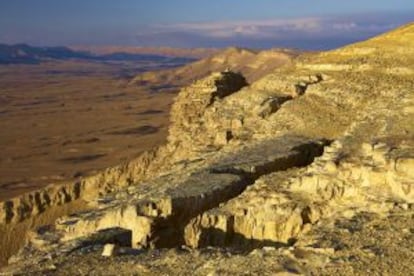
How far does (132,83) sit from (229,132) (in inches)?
5772

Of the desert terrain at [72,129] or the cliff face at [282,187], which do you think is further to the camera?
the desert terrain at [72,129]

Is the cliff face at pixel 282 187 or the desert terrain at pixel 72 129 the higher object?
the cliff face at pixel 282 187

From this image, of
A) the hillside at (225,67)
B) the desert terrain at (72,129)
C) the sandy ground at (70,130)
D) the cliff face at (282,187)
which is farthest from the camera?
the hillside at (225,67)

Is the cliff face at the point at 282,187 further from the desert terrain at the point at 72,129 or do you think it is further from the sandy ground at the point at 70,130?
the sandy ground at the point at 70,130

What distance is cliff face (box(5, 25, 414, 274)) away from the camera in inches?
467

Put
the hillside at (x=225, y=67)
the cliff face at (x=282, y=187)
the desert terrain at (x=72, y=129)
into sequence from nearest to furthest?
the cliff face at (x=282, y=187) < the desert terrain at (x=72, y=129) < the hillside at (x=225, y=67)

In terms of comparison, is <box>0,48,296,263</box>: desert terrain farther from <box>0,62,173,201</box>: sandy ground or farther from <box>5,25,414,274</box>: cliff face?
<box>5,25,414,274</box>: cliff face

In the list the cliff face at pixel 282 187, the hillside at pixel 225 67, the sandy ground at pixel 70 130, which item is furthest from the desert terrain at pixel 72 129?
the cliff face at pixel 282 187

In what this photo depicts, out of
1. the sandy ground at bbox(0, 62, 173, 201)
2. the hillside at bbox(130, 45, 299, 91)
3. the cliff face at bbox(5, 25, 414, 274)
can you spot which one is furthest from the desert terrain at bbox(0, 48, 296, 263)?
the cliff face at bbox(5, 25, 414, 274)

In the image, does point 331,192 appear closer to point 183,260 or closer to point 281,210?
point 281,210

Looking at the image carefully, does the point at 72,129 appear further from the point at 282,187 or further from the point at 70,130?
the point at 282,187

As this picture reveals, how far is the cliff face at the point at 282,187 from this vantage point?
467 inches

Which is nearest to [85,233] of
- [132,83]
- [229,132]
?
[229,132]

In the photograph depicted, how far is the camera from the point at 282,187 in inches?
639
